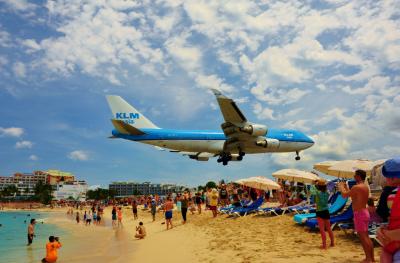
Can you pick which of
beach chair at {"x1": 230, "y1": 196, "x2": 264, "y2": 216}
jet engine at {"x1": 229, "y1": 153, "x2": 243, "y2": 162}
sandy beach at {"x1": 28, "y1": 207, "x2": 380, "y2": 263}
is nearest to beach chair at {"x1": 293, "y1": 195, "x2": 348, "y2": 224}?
sandy beach at {"x1": 28, "y1": 207, "x2": 380, "y2": 263}

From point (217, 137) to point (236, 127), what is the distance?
4309 mm

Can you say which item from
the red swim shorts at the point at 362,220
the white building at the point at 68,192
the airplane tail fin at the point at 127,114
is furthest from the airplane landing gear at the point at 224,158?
the white building at the point at 68,192

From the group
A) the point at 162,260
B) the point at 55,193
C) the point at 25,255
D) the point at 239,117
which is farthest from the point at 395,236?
the point at 55,193

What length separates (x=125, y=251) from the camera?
13227 mm

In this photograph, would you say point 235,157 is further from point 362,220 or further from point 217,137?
point 362,220

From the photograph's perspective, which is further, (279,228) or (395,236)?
(279,228)

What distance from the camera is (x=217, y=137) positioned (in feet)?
101

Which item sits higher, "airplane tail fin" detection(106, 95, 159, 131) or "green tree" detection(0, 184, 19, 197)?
"airplane tail fin" detection(106, 95, 159, 131)

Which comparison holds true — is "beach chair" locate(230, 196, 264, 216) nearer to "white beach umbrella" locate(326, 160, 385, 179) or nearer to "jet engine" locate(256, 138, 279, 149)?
"white beach umbrella" locate(326, 160, 385, 179)

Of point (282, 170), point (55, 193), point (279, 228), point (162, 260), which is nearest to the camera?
point (162, 260)

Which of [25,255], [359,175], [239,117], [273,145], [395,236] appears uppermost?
[239,117]

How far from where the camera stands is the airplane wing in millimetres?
24802

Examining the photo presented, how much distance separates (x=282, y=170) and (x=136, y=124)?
16.5 meters

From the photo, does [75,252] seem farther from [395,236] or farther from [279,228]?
[395,236]
